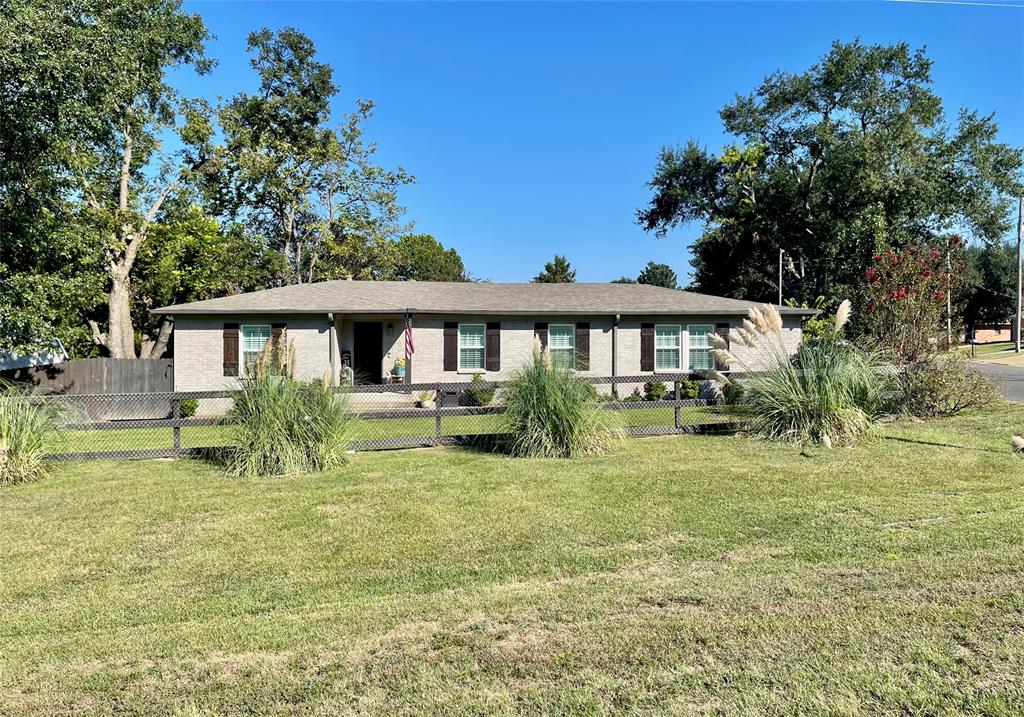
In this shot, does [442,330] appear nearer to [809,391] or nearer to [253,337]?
[253,337]

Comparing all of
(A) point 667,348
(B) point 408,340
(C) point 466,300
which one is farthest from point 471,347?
(A) point 667,348

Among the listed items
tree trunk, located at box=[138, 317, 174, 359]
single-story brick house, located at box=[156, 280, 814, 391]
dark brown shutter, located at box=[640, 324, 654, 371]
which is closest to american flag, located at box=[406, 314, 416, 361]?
single-story brick house, located at box=[156, 280, 814, 391]

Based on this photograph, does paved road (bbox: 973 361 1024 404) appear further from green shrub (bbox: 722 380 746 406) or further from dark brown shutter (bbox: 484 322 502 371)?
dark brown shutter (bbox: 484 322 502 371)

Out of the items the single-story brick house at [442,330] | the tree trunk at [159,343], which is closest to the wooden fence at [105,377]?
the single-story brick house at [442,330]

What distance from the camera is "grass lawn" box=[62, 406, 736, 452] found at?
34.8 feet

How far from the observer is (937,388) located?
36.0ft

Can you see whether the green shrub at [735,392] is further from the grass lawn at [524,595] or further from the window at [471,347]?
the window at [471,347]

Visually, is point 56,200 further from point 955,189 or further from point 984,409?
point 955,189

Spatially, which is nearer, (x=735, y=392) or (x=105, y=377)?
(x=735, y=392)

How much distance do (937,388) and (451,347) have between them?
Result: 11569mm

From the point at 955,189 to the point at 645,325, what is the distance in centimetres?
1751

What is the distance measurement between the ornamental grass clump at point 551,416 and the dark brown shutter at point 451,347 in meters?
9.67

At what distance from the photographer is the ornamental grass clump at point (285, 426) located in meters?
7.39

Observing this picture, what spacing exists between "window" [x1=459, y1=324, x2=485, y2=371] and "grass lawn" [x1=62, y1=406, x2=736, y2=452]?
449cm
